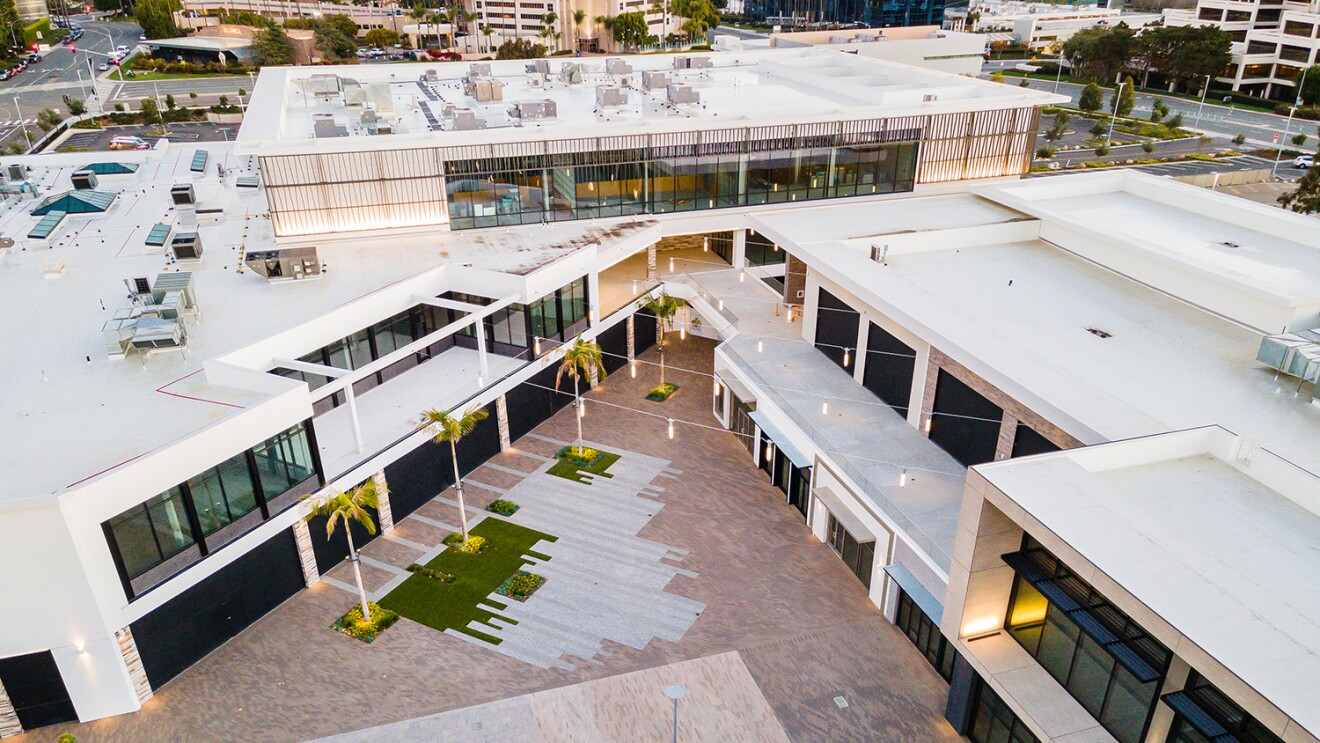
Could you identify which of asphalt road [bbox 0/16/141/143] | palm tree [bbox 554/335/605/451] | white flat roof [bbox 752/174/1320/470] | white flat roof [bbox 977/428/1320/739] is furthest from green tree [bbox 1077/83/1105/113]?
asphalt road [bbox 0/16/141/143]

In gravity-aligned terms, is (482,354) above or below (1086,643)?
above

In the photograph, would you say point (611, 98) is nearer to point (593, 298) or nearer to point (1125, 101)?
point (593, 298)

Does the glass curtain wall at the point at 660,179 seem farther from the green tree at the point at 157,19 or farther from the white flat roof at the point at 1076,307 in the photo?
the green tree at the point at 157,19

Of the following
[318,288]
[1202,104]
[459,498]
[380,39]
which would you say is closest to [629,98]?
[318,288]

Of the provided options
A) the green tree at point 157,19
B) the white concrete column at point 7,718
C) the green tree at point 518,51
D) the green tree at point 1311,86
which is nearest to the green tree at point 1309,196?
the green tree at point 1311,86

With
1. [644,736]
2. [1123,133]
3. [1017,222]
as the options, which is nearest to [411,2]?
[1123,133]

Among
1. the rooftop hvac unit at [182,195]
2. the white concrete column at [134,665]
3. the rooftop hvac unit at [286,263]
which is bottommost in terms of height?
the white concrete column at [134,665]
